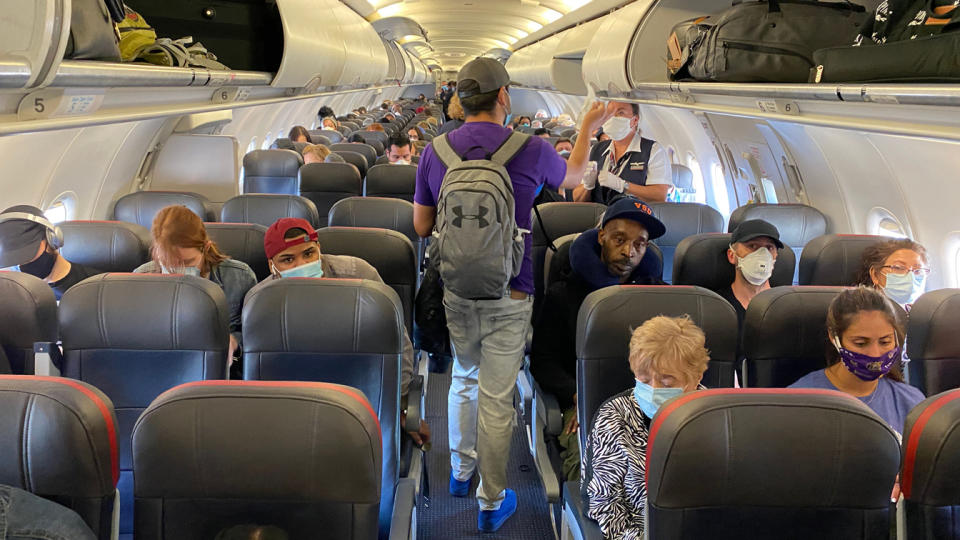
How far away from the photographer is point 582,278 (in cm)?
384

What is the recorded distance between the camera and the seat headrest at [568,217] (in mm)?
5121

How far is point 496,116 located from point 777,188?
468 cm

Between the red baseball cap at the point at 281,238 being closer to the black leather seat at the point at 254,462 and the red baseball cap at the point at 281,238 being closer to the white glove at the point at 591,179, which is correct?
the black leather seat at the point at 254,462

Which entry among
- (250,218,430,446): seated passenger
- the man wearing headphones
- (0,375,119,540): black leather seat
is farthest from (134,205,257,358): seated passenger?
(0,375,119,540): black leather seat

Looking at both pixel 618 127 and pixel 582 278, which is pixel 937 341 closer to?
pixel 582 278

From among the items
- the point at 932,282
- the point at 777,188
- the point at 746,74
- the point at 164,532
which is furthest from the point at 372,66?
the point at 164,532

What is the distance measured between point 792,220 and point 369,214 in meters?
3.00

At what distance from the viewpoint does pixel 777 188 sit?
7.55 m

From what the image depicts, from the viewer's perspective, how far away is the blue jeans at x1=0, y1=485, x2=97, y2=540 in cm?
168

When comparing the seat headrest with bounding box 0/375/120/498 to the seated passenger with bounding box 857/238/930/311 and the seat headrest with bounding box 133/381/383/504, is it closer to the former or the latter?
the seat headrest with bounding box 133/381/383/504

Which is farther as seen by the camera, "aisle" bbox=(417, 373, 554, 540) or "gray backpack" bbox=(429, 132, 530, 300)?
"aisle" bbox=(417, 373, 554, 540)

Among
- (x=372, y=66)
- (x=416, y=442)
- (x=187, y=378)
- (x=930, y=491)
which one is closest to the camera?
(x=930, y=491)

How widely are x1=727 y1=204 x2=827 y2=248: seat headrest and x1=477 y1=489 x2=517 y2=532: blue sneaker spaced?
284 centimetres

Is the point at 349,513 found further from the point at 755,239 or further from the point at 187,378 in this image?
the point at 755,239
